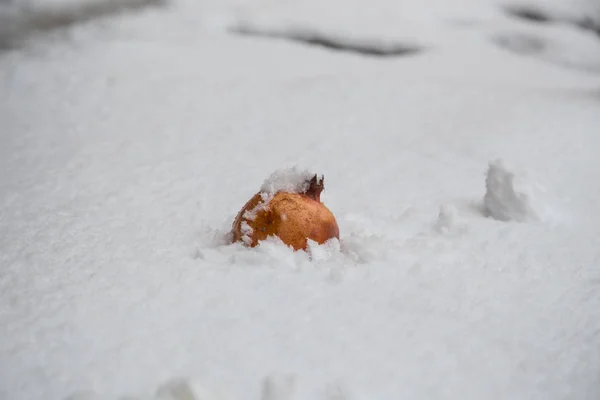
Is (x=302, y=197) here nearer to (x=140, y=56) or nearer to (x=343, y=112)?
(x=343, y=112)

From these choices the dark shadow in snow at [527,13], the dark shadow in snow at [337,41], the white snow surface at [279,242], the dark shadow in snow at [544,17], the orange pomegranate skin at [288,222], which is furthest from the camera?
the dark shadow in snow at [527,13]

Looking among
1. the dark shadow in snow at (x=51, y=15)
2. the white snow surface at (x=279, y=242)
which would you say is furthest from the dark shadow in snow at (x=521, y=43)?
the dark shadow in snow at (x=51, y=15)

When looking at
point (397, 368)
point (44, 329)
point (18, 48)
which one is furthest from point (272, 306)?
point (18, 48)

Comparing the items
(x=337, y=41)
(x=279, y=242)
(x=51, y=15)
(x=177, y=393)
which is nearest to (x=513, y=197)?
(x=279, y=242)

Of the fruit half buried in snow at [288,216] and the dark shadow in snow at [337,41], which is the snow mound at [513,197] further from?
the dark shadow in snow at [337,41]

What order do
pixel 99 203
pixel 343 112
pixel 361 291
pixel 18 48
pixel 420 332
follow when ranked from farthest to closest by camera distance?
pixel 18 48
pixel 343 112
pixel 99 203
pixel 361 291
pixel 420 332

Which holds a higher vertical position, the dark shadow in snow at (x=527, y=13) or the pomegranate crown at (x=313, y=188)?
the dark shadow in snow at (x=527, y=13)

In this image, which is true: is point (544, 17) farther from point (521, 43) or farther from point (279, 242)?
point (279, 242)
